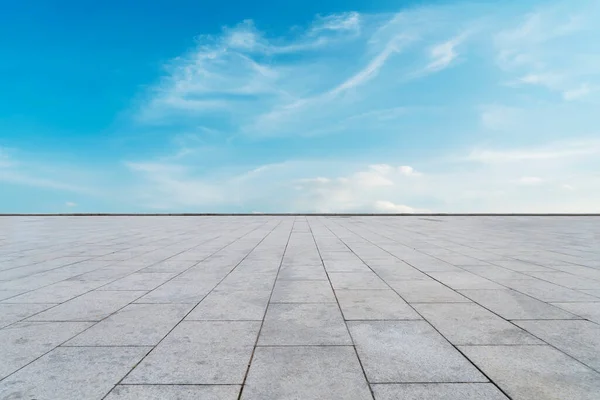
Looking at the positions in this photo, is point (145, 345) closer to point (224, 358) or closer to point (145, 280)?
point (224, 358)

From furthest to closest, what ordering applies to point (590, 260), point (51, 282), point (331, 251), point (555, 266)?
point (331, 251) → point (590, 260) → point (555, 266) → point (51, 282)

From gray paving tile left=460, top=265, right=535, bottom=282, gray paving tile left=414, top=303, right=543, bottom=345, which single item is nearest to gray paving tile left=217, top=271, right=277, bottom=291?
gray paving tile left=414, top=303, right=543, bottom=345

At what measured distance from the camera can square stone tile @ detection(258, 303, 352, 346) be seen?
4227 mm

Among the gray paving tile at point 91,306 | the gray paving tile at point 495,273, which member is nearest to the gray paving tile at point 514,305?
the gray paving tile at point 495,273

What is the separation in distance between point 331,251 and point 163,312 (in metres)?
6.59

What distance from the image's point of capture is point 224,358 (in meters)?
3.79

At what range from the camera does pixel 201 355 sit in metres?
3.87

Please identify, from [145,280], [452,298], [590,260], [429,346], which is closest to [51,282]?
[145,280]

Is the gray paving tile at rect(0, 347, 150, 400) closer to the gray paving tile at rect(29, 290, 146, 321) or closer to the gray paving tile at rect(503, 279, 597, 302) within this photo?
the gray paving tile at rect(29, 290, 146, 321)

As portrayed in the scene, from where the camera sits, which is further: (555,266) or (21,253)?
(21,253)

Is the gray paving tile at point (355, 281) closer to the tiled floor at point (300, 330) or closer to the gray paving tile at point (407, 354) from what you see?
the tiled floor at point (300, 330)

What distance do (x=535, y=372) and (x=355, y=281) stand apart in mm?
3837

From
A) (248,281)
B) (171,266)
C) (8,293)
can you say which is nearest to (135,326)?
(248,281)

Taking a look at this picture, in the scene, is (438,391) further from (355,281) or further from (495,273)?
(495,273)
